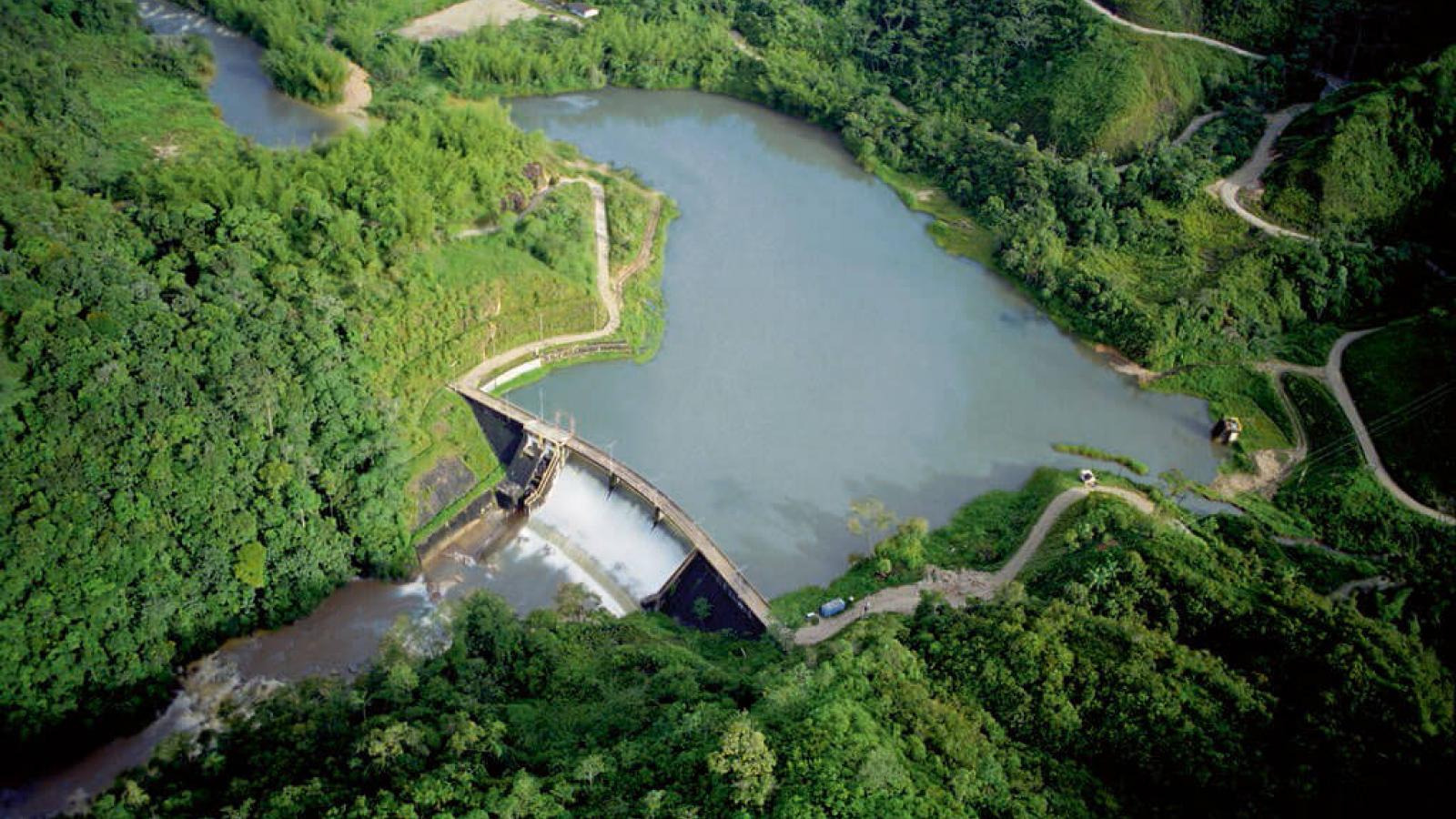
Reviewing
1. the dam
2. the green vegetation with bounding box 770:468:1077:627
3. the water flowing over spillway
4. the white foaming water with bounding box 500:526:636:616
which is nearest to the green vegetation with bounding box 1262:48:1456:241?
the green vegetation with bounding box 770:468:1077:627

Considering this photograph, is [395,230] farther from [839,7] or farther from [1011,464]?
[839,7]

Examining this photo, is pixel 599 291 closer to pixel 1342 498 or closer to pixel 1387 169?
pixel 1342 498

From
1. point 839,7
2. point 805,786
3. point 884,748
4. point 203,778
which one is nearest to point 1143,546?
point 884,748

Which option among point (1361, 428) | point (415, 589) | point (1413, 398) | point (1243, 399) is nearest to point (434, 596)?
point (415, 589)

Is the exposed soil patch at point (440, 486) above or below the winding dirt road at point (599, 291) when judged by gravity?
below

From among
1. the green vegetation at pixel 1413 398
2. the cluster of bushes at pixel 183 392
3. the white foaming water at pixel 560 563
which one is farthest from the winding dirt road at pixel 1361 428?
the cluster of bushes at pixel 183 392

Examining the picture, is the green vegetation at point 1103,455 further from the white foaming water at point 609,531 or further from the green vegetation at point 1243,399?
the white foaming water at point 609,531
